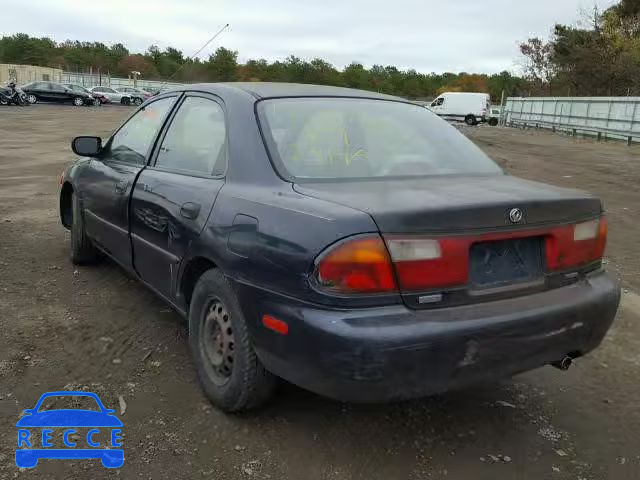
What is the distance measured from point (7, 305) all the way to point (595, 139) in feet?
91.0

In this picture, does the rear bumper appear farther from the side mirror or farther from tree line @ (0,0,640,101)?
tree line @ (0,0,640,101)

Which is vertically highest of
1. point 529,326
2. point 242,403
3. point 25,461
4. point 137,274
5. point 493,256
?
point 493,256

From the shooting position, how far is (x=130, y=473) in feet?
8.18

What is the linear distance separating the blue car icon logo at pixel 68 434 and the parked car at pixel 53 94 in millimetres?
40059

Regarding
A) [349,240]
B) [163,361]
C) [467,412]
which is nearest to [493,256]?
[349,240]

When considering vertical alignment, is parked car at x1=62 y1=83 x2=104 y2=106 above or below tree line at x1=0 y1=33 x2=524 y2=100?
below

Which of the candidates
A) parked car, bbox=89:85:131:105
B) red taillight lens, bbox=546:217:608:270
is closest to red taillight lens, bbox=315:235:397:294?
red taillight lens, bbox=546:217:608:270

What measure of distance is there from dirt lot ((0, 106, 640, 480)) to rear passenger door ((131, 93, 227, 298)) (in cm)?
52

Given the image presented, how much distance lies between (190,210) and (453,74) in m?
87.0

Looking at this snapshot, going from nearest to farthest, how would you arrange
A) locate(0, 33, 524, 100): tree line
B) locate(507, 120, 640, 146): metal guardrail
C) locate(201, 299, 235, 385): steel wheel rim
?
1. locate(201, 299, 235, 385): steel wheel rim
2. locate(507, 120, 640, 146): metal guardrail
3. locate(0, 33, 524, 100): tree line

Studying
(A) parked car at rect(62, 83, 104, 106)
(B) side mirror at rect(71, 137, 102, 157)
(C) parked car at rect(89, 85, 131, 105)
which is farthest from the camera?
(C) parked car at rect(89, 85, 131, 105)

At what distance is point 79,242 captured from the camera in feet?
16.5

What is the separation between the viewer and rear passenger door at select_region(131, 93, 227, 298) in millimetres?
3088

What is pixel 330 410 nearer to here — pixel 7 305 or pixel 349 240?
pixel 349 240
